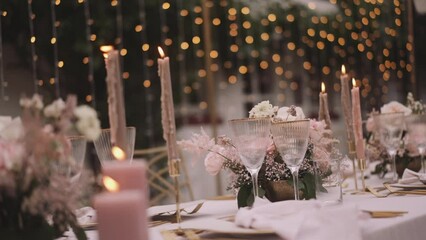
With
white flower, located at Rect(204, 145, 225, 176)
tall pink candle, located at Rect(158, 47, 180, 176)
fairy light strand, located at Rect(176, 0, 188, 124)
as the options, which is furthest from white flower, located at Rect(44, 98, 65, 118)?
fairy light strand, located at Rect(176, 0, 188, 124)

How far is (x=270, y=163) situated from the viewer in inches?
58.6

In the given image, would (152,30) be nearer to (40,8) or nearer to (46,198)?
(40,8)

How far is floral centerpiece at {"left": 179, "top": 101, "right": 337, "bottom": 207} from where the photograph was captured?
4.88ft

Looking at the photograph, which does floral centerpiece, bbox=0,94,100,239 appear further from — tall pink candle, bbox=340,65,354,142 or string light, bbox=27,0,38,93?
string light, bbox=27,0,38,93

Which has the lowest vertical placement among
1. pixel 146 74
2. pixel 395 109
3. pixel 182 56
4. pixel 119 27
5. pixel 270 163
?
pixel 270 163

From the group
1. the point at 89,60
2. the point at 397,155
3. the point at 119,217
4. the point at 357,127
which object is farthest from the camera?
the point at 89,60

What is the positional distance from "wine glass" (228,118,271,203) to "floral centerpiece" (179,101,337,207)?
0.15 m

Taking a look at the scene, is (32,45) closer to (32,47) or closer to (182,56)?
(32,47)

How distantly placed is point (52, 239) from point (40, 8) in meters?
2.62

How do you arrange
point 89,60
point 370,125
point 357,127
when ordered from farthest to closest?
1. point 89,60
2. point 370,125
3. point 357,127

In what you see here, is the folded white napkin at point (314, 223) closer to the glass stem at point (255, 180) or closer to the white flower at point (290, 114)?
the glass stem at point (255, 180)

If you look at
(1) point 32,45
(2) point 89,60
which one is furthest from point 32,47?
(2) point 89,60

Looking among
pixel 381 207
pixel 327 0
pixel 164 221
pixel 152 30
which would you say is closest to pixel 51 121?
pixel 164 221

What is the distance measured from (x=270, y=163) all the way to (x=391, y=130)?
58 cm
